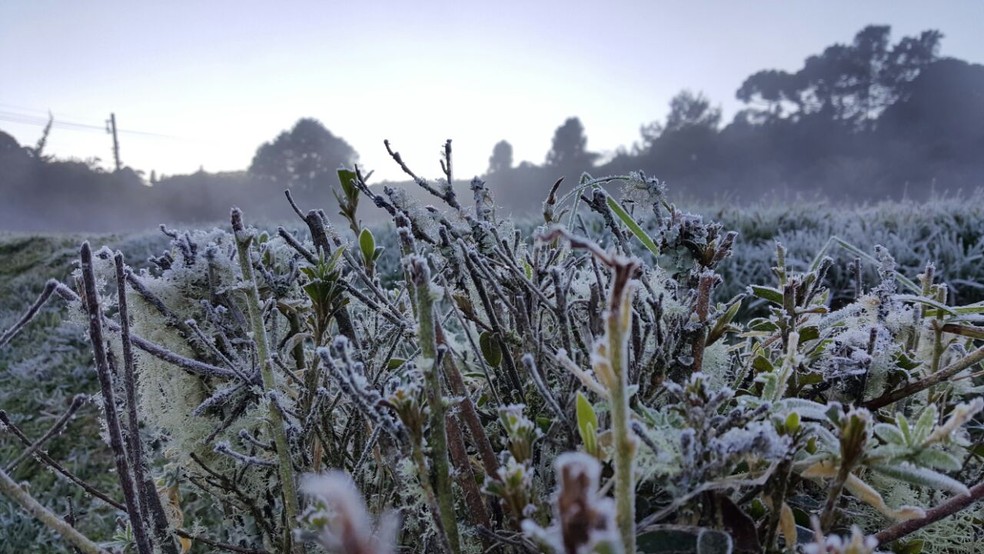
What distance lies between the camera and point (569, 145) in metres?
30.0

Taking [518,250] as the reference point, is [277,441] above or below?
below

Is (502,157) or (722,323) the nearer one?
(722,323)

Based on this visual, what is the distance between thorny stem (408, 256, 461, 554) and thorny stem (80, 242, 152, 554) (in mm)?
234

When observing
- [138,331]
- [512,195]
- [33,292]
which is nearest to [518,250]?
[138,331]

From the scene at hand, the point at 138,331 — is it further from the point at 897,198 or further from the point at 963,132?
the point at 963,132

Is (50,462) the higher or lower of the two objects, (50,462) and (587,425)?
the lower

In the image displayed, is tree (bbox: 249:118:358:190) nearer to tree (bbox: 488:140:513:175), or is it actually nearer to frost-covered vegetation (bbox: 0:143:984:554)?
tree (bbox: 488:140:513:175)

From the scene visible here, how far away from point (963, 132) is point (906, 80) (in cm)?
397

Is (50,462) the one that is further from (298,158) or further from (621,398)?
(298,158)

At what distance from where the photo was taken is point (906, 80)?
1065 inches

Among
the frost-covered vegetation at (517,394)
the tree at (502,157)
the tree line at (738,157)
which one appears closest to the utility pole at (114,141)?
the tree line at (738,157)

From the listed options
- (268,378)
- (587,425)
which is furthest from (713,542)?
(268,378)

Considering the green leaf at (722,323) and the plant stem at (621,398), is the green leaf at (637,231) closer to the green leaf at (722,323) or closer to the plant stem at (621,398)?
the green leaf at (722,323)

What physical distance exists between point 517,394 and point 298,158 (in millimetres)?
30557
